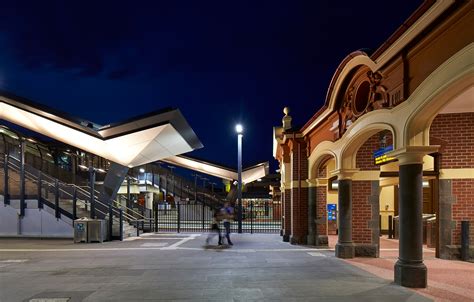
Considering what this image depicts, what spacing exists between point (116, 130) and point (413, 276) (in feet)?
44.0

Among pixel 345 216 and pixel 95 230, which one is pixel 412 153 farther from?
pixel 95 230

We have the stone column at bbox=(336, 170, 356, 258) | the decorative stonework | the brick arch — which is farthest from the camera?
the stone column at bbox=(336, 170, 356, 258)

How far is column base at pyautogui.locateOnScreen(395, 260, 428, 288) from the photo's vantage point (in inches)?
322

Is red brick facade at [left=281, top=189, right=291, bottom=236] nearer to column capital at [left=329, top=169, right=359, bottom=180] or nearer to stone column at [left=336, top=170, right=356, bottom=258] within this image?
stone column at [left=336, top=170, right=356, bottom=258]

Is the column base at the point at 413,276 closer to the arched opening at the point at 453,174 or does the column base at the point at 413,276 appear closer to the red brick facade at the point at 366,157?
the arched opening at the point at 453,174

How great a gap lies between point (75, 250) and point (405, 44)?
12142mm

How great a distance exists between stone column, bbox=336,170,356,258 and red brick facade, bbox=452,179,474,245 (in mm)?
3049

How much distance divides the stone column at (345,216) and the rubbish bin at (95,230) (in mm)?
9638

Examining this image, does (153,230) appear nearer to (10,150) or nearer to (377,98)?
(10,150)

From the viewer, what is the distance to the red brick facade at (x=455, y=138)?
1220 centimetres

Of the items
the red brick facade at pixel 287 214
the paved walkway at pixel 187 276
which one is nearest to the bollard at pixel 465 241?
the paved walkway at pixel 187 276

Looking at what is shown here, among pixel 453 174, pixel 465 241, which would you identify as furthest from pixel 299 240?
pixel 453 174

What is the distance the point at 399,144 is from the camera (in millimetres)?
8633

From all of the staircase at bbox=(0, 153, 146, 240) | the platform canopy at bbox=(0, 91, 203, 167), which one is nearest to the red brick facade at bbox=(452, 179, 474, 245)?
the platform canopy at bbox=(0, 91, 203, 167)
